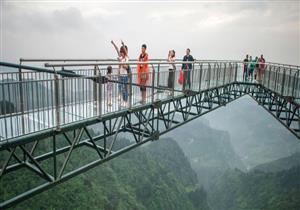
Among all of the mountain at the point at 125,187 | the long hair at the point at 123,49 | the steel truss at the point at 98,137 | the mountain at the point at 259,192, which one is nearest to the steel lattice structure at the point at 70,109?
the steel truss at the point at 98,137

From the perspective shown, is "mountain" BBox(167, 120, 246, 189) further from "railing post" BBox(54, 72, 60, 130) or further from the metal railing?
"railing post" BBox(54, 72, 60, 130)

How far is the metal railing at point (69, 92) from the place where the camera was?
18.8 feet

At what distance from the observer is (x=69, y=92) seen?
645 cm

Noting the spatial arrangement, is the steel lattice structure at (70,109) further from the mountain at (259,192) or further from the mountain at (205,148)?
the mountain at (205,148)

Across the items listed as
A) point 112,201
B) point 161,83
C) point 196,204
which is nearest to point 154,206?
point 112,201

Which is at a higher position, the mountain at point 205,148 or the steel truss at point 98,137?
the steel truss at point 98,137

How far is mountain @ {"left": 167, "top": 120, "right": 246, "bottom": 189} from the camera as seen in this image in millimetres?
133562

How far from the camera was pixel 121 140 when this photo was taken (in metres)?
70.4

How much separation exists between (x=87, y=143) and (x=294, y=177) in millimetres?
63982

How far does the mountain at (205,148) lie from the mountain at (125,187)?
48906mm

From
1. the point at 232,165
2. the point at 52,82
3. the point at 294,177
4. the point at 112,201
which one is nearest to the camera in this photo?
the point at 52,82

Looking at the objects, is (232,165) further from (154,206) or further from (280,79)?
(280,79)

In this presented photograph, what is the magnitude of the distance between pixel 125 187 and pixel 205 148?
104500 millimetres

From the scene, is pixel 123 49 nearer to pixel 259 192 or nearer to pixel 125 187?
pixel 125 187
